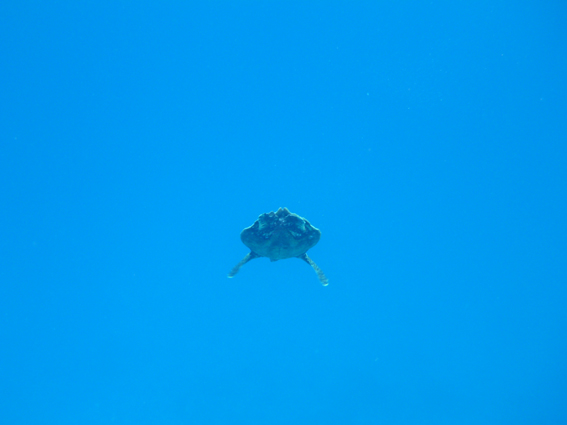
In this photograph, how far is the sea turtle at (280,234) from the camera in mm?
12289

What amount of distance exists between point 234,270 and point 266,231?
13.5 ft

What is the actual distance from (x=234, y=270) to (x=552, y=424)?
4708cm

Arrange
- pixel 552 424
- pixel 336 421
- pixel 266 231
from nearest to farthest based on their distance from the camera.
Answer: pixel 266 231
pixel 336 421
pixel 552 424

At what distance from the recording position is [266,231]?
12.7 m

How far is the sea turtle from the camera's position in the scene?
40.3ft

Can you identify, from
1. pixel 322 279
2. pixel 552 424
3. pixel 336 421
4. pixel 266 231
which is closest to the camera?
pixel 266 231

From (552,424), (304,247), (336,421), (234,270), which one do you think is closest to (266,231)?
(304,247)

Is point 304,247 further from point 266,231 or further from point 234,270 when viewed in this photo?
point 234,270

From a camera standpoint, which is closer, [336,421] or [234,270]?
[234,270]

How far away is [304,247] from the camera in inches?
563

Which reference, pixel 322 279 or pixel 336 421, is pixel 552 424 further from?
pixel 322 279

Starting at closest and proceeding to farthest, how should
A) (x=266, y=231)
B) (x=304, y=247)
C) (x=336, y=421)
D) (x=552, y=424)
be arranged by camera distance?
(x=266, y=231)
(x=304, y=247)
(x=336, y=421)
(x=552, y=424)

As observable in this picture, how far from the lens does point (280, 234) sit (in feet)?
41.7

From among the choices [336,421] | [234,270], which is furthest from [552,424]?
[234,270]
